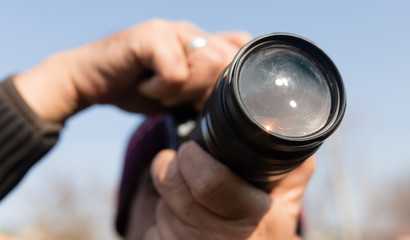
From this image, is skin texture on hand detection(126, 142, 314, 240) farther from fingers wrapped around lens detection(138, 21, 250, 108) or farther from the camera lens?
fingers wrapped around lens detection(138, 21, 250, 108)

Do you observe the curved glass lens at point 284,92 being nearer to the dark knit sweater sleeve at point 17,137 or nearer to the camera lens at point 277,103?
the camera lens at point 277,103

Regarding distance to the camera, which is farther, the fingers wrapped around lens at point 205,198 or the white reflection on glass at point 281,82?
the fingers wrapped around lens at point 205,198

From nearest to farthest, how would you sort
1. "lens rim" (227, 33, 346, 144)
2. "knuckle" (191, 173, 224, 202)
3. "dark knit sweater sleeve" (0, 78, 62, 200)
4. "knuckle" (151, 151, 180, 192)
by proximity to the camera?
Result: "lens rim" (227, 33, 346, 144), "knuckle" (191, 173, 224, 202), "knuckle" (151, 151, 180, 192), "dark knit sweater sleeve" (0, 78, 62, 200)

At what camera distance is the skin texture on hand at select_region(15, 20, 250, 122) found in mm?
1198

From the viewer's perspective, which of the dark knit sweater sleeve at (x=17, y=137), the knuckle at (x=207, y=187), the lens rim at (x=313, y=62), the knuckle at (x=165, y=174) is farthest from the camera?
the dark knit sweater sleeve at (x=17, y=137)

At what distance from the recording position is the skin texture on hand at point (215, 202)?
34.3 inches

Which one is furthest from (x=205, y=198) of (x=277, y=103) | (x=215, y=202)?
(x=277, y=103)

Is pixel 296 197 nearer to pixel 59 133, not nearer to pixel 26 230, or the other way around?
pixel 59 133

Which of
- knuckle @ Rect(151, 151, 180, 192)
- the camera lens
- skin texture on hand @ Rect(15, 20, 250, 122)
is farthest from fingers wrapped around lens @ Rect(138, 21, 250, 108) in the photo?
the camera lens

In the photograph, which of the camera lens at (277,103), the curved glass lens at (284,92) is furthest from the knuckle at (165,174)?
the curved glass lens at (284,92)

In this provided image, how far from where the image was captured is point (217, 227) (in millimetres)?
925

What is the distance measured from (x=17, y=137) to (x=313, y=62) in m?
0.86

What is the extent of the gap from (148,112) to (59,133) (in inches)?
12.3

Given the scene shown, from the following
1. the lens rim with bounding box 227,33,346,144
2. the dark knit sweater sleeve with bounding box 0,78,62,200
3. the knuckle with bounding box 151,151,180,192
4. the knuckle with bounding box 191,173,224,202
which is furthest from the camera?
the dark knit sweater sleeve with bounding box 0,78,62,200
